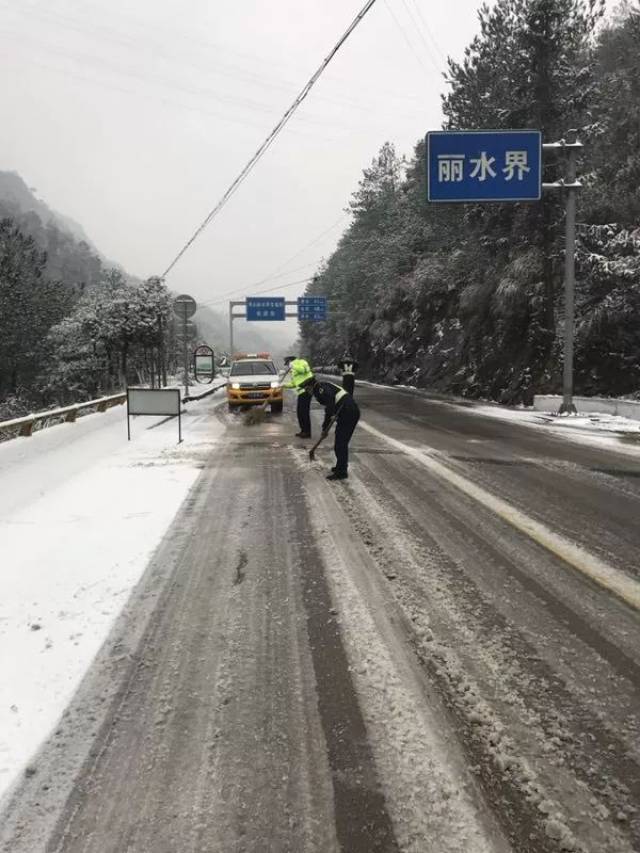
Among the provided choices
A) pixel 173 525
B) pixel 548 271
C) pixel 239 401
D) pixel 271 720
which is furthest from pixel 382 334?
pixel 271 720

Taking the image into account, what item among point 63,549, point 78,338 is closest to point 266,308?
point 78,338

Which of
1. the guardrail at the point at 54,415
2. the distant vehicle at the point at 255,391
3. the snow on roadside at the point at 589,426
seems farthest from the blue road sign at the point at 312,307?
the guardrail at the point at 54,415

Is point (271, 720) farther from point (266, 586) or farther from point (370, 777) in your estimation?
point (266, 586)

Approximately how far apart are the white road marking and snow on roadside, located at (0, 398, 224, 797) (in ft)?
10.6

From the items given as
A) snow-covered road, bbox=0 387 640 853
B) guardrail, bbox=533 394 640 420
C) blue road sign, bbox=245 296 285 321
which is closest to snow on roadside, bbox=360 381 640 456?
guardrail, bbox=533 394 640 420

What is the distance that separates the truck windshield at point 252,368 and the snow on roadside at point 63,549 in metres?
8.07

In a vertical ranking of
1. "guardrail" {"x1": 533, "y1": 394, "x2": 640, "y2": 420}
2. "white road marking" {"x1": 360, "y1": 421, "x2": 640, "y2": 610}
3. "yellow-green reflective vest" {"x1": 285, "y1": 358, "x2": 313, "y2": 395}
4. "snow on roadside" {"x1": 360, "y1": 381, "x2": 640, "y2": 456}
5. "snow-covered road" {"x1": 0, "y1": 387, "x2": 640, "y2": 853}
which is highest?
"yellow-green reflective vest" {"x1": 285, "y1": 358, "x2": 313, "y2": 395}

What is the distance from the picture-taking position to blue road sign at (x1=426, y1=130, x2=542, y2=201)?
14805 mm

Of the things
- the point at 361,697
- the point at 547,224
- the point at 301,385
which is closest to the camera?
the point at 361,697

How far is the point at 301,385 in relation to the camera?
10.9 meters

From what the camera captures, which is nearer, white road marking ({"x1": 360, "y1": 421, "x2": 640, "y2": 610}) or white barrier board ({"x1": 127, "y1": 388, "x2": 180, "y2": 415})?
white road marking ({"x1": 360, "y1": 421, "x2": 640, "y2": 610})

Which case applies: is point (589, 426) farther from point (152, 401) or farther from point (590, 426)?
point (152, 401)

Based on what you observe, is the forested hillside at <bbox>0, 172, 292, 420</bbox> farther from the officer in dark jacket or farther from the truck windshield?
the officer in dark jacket

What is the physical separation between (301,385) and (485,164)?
333 inches
